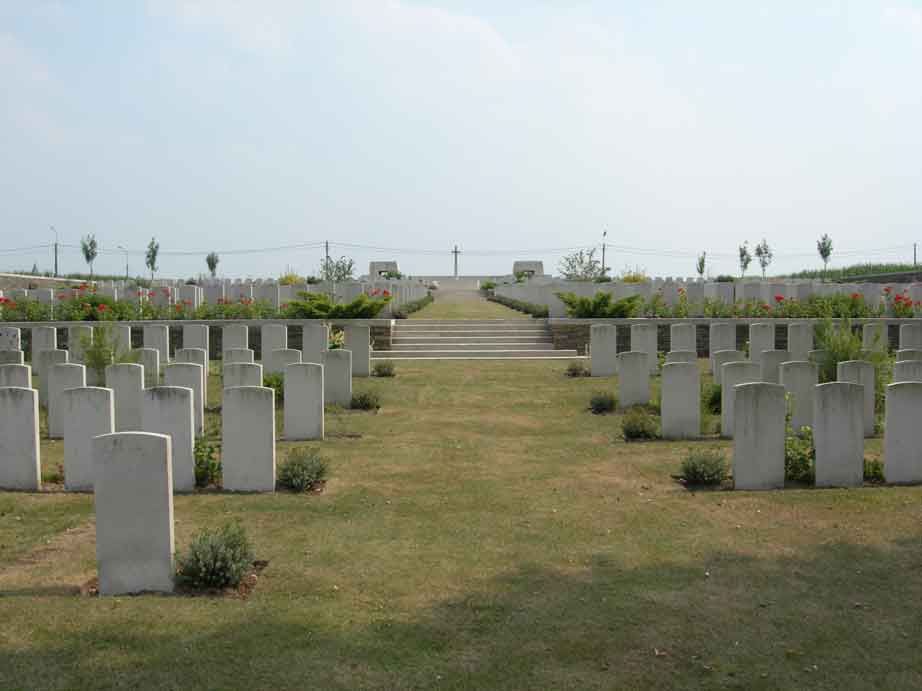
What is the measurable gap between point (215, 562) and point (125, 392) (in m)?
5.98

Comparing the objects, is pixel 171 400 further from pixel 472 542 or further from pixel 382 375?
pixel 382 375

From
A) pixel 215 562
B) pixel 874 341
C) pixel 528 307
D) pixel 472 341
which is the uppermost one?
pixel 528 307

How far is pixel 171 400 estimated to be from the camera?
311 inches

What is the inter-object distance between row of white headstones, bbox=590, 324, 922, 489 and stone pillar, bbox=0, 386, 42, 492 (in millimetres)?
6593

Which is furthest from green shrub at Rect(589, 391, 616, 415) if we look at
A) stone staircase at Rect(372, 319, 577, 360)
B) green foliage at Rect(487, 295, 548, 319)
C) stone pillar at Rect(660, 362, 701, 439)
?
green foliage at Rect(487, 295, 548, 319)

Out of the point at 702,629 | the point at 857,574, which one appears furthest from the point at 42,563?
the point at 857,574

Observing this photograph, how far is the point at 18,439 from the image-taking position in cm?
801

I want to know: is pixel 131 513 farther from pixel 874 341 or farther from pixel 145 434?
A: pixel 874 341

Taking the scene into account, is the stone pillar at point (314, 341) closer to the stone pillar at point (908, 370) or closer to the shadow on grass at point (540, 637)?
the stone pillar at point (908, 370)

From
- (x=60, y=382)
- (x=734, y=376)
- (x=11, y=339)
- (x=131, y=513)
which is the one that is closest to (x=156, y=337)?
(x=11, y=339)

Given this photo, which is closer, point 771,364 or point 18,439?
point 18,439

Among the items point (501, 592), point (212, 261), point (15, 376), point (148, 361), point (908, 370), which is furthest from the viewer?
point (212, 261)

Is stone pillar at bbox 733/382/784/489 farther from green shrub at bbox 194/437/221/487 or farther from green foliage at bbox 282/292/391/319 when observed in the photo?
green foliage at bbox 282/292/391/319

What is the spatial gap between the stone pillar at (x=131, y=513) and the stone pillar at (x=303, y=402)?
4928 mm
